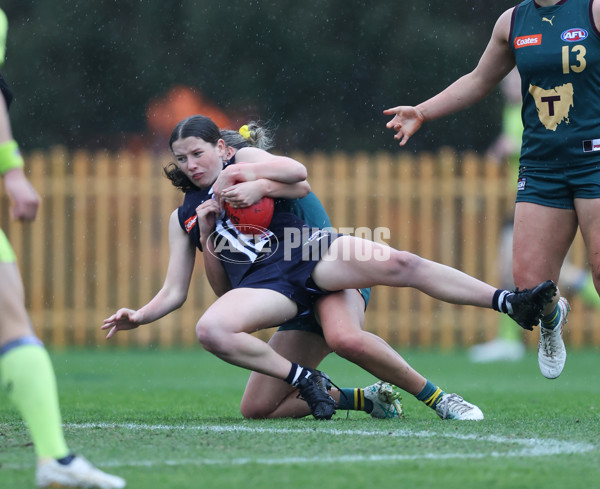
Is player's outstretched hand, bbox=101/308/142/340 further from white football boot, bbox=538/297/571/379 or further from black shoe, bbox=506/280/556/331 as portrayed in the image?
white football boot, bbox=538/297/571/379

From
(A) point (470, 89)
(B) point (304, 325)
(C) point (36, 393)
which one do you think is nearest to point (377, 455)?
(C) point (36, 393)

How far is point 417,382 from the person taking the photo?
555cm

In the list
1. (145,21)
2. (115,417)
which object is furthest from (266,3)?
(115,417)

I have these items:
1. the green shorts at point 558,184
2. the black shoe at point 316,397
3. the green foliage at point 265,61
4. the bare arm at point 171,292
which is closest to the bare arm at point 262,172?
the bare arm at point 171,292

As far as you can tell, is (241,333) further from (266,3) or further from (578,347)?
(266,3)

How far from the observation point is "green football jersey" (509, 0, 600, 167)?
5.36 meters

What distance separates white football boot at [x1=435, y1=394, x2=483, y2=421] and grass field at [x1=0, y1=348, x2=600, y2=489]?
0.06 metres

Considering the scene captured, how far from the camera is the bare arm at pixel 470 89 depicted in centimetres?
581

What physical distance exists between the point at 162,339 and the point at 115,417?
668 centimetres

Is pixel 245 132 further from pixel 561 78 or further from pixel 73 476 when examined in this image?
pixel 73 476

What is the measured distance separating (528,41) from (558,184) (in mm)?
755

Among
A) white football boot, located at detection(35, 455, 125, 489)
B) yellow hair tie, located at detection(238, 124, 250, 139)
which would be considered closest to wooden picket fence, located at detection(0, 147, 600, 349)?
yellow hair tie, located at detection(238, 124, 250, 139)

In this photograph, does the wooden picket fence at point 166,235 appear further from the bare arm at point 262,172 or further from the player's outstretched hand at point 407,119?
the bare arm at point 262,172

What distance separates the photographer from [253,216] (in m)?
5.52
